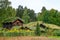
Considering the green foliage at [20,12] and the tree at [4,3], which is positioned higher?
the tree at [4,3]

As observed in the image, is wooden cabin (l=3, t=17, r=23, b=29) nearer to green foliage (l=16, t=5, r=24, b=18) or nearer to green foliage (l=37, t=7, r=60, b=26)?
green foliage (l=37, t=7, r=60, b=26)

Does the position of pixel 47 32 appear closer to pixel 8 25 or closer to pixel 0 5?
Answer: pixel 8 25

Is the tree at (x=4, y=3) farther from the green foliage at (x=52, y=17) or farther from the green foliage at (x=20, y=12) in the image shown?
the green foliage at (x=20, y=12)

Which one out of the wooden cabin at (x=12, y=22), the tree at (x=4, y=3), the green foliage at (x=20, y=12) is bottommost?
the wooden cabin at (x=12, y=22)

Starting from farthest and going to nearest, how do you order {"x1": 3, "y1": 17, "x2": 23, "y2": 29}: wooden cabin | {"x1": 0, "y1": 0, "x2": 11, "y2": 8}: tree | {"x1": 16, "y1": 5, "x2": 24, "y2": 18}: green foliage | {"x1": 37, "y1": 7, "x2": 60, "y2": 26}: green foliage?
{"x1": 16, "y1": 5, "x2": 24, "y2": 18}: green foliage → {"x1": 37, "y1": 7, "x2": 60, "y2": 26}: green foliage → {"x1": 0, "y1": 0, "x2": 11, "y2": 8}: tree → {"x1": 3, "y1": 17, "x2": 23, "y2": 29}: wooden cabin

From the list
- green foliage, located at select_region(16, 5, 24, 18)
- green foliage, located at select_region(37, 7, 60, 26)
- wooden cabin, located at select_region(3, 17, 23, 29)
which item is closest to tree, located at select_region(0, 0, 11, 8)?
wooden cabin, located at select_region(3, 17, 23, 29)

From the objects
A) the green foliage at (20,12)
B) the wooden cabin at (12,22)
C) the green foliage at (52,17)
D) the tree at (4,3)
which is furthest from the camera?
the green foliage at (20,12)

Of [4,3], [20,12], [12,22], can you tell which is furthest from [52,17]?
[20,12]

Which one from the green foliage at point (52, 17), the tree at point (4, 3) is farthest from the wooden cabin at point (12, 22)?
the green foliage at point (52, 17)

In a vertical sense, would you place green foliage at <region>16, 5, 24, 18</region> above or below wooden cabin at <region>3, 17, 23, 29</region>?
above

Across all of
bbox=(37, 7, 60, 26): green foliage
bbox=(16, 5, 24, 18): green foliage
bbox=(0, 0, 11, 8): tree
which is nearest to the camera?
bbox=(0, 0, 11, 8): tree

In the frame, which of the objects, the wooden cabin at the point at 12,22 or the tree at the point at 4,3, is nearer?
the wooden cabin at the point at 12,22

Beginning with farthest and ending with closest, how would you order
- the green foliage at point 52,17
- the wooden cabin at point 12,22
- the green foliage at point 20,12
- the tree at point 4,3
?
the green foliage at point 20,12, the green foliage at point 52,17, the tree at point 4,3, the wooden cabin at point 12,22

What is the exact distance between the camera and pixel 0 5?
93.1 metres
